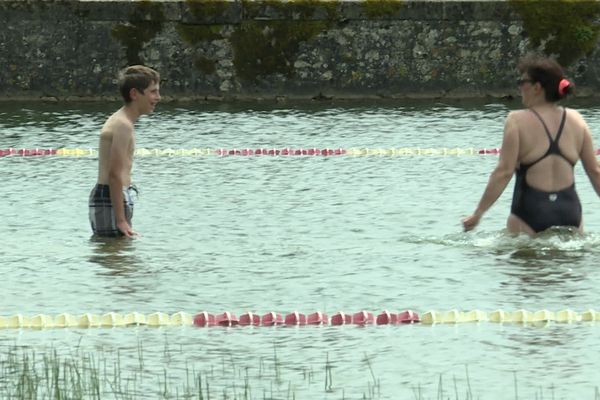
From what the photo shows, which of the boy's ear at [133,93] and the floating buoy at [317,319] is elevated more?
the boy's ear at [133,93]

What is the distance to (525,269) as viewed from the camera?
46.6 feet

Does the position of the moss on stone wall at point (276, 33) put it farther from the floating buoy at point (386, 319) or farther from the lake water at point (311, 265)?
the floating buoy at point (386, 319)

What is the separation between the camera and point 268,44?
3072cm

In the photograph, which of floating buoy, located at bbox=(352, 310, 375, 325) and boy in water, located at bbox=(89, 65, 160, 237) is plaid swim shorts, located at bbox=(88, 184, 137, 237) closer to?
boy in water, located at bbox=(89, 65, 160, 237)

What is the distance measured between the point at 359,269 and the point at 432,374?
12.4 ft

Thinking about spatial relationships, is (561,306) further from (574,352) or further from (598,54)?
(598,54)

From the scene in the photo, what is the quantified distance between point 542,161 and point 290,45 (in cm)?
1628

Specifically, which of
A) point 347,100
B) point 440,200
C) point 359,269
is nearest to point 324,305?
point 359,269

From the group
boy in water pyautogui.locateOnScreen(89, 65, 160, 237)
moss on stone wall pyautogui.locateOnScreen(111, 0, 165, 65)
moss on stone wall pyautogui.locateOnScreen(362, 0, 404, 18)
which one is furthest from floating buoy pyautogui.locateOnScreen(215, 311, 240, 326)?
moss on stone wall pyautogui.locateOnScreen(111, 0, 165, 65)

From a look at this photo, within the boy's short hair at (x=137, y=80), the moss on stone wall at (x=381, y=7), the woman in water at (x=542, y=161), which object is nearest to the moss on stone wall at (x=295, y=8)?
the moss on stone wall at (x=381, y=7)

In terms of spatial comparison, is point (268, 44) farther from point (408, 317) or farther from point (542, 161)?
point (408, 317)

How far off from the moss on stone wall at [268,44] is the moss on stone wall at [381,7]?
0.74 m

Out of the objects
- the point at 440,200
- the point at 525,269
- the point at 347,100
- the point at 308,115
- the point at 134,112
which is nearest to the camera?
the point at 525,269

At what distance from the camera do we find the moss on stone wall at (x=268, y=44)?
1206 inches
